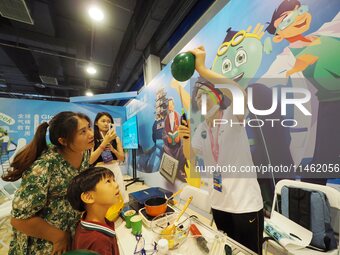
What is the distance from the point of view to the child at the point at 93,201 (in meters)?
0.78

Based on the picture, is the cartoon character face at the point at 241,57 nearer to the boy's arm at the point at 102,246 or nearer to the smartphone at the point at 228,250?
the smartphone at the point at 228,250

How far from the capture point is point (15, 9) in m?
2.42

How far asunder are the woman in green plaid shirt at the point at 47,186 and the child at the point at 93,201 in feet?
0.30

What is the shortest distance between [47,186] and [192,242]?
796 mm

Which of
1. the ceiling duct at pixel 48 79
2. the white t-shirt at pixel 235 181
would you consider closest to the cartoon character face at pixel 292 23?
the white t-shirt at pixel 235 181

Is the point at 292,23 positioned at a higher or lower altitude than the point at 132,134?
higher

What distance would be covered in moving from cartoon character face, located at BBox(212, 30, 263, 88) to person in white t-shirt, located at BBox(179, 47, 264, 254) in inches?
12.0

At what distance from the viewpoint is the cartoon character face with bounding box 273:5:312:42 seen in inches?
38.2

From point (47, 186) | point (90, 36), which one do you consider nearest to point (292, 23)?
point (47, 186)

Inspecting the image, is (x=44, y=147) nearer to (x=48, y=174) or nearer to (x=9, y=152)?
(x=48, y=174)

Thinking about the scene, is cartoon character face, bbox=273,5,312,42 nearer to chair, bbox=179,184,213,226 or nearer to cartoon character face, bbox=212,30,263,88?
cartoon character face, bbox=212,30,263,88

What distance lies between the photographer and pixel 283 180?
108cm

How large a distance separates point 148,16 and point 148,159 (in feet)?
7.75

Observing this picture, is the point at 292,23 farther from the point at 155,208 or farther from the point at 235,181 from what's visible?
the point at 155,208
